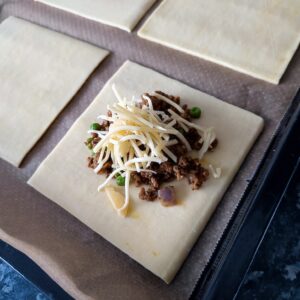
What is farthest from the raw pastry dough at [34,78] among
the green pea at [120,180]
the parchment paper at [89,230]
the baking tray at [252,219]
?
the baking tray at [252,219]

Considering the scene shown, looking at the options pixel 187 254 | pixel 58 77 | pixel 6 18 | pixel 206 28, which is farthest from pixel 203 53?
pixel 6 18

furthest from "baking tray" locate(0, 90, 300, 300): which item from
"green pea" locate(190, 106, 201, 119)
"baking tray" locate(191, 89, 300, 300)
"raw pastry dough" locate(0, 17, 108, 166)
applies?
"raw pastry dough" locate(0, 17, 108, 166)

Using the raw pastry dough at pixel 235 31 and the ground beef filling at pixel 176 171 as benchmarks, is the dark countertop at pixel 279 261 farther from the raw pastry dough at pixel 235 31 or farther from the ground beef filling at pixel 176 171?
the raw pastry dough at pixel 235 31

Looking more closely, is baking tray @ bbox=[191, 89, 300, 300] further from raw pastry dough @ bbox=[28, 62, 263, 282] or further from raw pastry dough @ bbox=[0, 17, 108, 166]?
raw pastry dough @ bbox=[0, 17, 108, 166]

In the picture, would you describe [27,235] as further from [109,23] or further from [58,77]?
[109,23]

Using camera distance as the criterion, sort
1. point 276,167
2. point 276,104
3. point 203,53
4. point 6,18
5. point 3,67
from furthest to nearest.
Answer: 1. point 6,18
2. point 3,67
3. point 203,53
4. point 276,104
5. point 276,167

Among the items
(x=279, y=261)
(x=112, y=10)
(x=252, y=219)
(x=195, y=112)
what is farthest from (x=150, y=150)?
(x=112, y=10)
